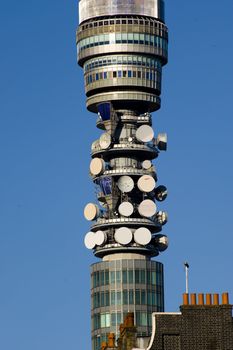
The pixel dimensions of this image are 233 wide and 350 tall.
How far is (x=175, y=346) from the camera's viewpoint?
135m

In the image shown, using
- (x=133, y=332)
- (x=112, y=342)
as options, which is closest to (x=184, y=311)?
(x=133, y=332)

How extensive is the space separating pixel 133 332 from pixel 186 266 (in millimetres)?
8942

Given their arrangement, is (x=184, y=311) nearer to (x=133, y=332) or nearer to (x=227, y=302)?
(x=227, y=302)

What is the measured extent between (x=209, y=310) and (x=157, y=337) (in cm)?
527

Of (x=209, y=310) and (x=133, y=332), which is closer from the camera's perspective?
(x=209, y=310)

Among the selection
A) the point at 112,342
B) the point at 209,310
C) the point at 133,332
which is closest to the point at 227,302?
the point at 209,310

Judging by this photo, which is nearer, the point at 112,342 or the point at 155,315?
the point at 155,315

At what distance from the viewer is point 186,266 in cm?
14325

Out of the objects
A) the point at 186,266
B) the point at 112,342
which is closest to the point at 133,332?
the point at 186,266

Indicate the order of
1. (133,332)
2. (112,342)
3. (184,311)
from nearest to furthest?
1. (184,311)
2. (133,332)
3. (112,342)

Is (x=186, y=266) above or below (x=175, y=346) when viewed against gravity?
above

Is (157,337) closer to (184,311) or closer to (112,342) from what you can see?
(184,311)

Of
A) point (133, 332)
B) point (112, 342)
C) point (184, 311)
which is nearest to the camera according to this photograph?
point (184, 311)

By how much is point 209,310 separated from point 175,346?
4474 mm
